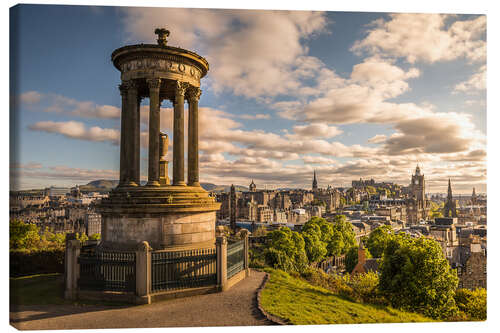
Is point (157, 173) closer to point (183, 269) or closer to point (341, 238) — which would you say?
point (183, 269)

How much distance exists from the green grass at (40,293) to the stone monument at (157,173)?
2338 millimetres

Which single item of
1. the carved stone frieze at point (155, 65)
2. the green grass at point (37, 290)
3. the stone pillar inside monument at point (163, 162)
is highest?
the carved stone frieze at point (155, 65)

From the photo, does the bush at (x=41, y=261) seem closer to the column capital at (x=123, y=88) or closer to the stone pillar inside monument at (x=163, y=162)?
the stone pillar inside monument at (x=163, y=162)

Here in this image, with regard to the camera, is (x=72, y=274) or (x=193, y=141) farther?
(x=193, y=141)

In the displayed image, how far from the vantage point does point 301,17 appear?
51.6 ft

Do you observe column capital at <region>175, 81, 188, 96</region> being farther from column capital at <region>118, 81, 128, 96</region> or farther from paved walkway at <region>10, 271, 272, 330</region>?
paved walkway at <region>10, 271, 272, 330</region>

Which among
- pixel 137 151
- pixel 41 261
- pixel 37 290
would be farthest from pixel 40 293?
pixel 137 151

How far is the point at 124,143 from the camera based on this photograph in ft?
51.2

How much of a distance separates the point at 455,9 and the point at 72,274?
1975 cm

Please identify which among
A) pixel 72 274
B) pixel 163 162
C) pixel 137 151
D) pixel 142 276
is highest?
pixel 137 151

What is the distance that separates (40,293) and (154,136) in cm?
774

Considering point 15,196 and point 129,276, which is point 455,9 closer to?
point 129,276

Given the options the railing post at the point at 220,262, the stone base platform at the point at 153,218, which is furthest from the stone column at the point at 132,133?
the railing post at the point at 220,262

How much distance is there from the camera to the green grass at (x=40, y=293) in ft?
40.5
